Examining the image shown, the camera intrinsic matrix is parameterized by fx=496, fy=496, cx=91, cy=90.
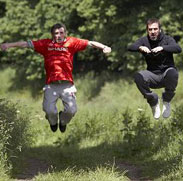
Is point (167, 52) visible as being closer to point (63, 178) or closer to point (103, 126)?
point (63, 178)

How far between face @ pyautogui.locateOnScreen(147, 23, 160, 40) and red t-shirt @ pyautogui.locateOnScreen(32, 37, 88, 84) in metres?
1.18

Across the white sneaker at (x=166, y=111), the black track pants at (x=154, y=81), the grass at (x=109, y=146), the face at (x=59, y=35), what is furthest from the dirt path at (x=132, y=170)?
the face at (x=59, y=35)

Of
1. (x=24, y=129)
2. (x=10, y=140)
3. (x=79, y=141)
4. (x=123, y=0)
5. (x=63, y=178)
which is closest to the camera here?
(x=63, y=178)

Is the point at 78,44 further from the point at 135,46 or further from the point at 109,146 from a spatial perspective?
the point at 109,146

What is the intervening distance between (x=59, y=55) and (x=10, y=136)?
1.71m

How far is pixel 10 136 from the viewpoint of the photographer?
8.21 m

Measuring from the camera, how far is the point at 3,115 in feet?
30.3

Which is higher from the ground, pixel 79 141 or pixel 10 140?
pixel 10 140

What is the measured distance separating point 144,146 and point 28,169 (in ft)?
10.4

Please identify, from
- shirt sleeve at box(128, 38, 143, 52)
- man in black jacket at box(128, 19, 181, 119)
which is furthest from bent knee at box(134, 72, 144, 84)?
shirt sleeve at box(128, 38, 143, 52)

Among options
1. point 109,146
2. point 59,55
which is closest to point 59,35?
point 59,55

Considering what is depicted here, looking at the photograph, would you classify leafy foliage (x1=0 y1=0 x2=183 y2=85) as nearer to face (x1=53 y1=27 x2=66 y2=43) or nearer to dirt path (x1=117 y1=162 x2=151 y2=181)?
dirt path (x1=117 y1=162 x2=151 y2=181)

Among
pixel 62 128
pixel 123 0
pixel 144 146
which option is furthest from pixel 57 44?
pixel 123 0

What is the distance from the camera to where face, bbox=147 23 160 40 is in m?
8.44
